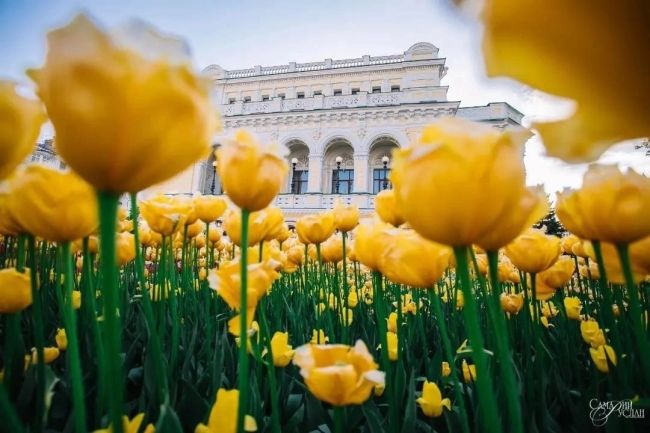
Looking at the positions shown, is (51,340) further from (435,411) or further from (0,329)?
(435,411)

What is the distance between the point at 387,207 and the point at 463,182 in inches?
17.7

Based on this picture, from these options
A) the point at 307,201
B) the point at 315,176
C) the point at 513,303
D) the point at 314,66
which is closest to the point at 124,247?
the point at 513,303

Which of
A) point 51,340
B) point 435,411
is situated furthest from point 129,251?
point 435,411

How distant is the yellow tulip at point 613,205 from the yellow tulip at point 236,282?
38 cm

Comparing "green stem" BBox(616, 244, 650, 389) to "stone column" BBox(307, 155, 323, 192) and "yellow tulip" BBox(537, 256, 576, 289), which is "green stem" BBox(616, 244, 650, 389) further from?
"stone column" BBox(307, 155, 323, 192)

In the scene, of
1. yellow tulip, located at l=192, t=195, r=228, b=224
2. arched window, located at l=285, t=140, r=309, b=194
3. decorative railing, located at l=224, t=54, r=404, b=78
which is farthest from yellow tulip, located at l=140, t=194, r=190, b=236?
decorative railing, located at l=224, t=54, r=404, b=78

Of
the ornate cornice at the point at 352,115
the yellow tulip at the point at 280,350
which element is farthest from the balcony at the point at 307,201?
the yellow tulip at the point at 280,350

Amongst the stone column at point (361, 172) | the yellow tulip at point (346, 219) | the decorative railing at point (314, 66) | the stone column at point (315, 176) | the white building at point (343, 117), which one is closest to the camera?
the yellow tulip at point (346, 219)

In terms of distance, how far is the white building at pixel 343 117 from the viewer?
39.7 ft

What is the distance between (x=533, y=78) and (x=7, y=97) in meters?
0.37

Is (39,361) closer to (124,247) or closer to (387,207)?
(124,247)

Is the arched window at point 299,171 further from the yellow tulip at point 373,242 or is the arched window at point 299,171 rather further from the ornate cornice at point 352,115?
the yellow tulip at point 373,242

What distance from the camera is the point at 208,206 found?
860 mm

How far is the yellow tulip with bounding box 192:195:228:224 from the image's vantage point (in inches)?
33.6
